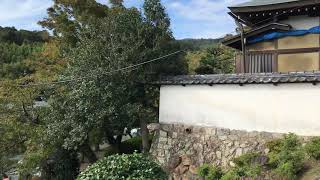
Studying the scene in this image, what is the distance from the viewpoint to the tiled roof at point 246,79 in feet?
45.3

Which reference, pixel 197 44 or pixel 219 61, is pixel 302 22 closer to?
pixel 219 61

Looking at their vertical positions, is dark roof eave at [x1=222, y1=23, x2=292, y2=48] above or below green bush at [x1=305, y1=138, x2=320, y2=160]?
above

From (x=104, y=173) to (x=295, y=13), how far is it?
35.7 feet

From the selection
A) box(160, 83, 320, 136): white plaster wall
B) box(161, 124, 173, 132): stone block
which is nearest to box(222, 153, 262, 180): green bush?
box(160, 83, 320, 136): white plaster wall

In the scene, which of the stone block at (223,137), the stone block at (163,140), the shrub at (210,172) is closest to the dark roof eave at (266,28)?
the stone block at (223,137)

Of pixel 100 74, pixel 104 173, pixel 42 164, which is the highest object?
pixel 100 74

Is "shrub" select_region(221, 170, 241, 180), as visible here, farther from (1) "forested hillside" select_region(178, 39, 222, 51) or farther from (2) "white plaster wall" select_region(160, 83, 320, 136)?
(1) "forested hillside" select_region(178, 39, 222, 51)

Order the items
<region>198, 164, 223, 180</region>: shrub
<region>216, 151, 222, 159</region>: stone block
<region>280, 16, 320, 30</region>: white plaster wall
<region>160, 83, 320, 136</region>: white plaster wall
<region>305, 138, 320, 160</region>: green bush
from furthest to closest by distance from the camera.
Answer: <region>280, 16, 320, 30</region>: white plaster wall, <region>216, 151, 222, 159</region>: stone block, <region>198, 164, 223, 180</region>: shrub, <region>160, 83, 320, 136</region>: white plaster wall, <region>305, 138, 320, 160</region>: green bush

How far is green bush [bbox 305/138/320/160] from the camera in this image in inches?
497

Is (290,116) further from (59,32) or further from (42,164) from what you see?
(59,32)

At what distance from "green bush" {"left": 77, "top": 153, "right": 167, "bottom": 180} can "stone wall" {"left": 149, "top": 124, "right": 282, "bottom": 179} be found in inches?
183

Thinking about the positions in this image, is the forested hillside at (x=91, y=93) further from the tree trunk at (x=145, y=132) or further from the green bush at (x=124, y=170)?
the green bush at (x=124, y=170)

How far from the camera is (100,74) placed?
16.7 meters

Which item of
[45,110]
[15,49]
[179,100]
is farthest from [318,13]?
[15,49]
